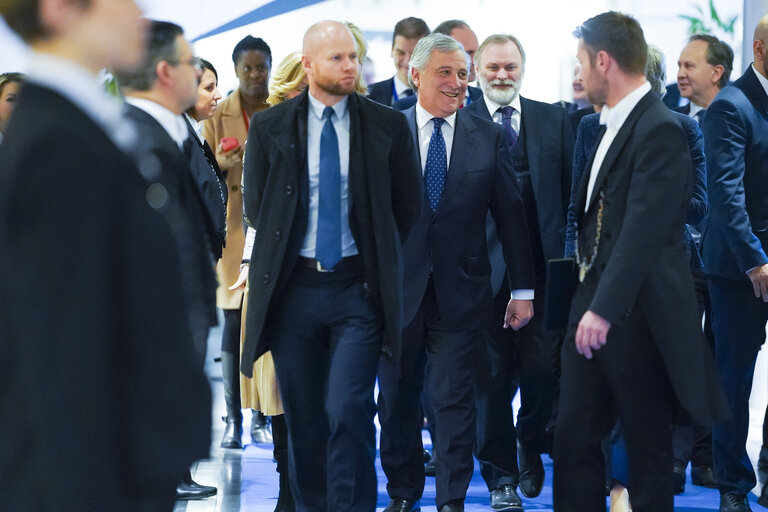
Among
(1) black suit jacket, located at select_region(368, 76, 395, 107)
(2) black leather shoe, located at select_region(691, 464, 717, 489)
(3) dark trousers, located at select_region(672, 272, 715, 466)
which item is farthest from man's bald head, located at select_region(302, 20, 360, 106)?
(2) black leather shoe, located at select_region(691, 464, 717, 489)

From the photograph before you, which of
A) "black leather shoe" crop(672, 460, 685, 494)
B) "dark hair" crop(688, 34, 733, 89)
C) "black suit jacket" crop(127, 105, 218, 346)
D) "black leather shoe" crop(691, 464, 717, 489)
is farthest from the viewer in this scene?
"dark hair" crop(688, 34, 733, 89)

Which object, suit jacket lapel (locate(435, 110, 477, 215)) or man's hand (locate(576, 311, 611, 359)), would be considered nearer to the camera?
man's hand (locate(576, 311, 611, 359))

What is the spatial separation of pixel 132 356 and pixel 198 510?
3662 mm

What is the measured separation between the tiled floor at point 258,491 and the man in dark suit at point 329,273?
0.85m

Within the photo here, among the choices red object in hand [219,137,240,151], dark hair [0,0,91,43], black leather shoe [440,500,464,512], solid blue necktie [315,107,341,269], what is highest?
dark hair [0,0,91,43]

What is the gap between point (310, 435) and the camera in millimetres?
4098

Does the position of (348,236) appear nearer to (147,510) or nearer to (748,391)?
(748,391)

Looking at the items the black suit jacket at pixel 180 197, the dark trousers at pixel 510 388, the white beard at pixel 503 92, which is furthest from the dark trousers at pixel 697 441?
the black suit jacket at pixel 180 197

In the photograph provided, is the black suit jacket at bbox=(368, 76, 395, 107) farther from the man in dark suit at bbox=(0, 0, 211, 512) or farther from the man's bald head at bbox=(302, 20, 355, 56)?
the man in dark suit at bbox=(0, 0, 211, 512)

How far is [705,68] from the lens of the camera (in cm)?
598

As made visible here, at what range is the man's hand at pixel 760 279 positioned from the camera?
4.72m

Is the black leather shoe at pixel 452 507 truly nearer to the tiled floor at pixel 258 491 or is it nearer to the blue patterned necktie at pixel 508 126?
the tiled floor at pixel 258 491

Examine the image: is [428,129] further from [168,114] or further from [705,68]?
[705,68]

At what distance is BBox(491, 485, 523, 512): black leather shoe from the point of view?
5.00 metres
